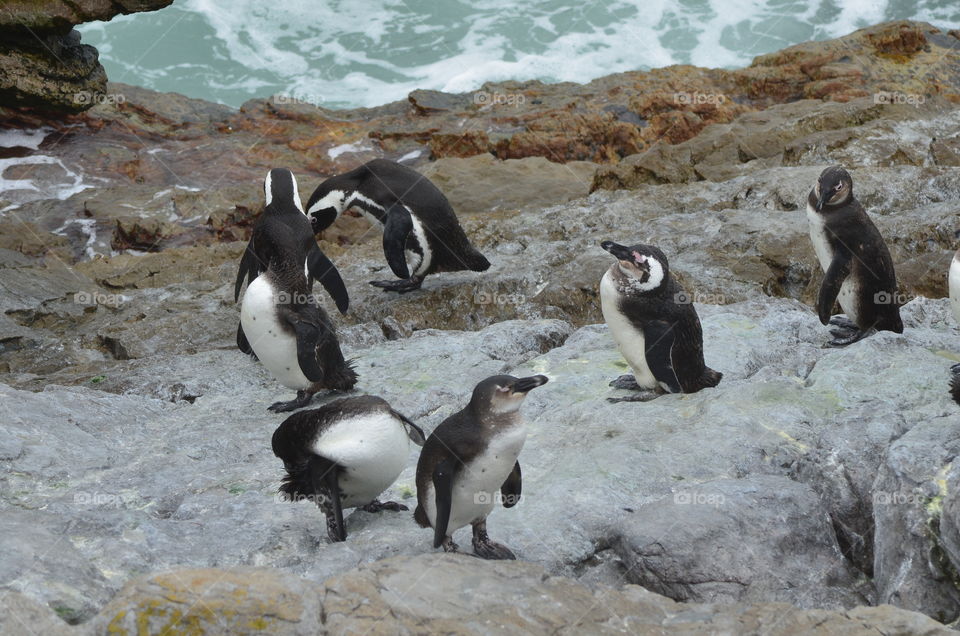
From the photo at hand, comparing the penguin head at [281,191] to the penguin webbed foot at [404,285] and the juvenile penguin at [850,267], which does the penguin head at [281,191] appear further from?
the juvenile penguin at [850,267]

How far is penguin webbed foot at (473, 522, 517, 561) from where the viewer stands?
4105mm

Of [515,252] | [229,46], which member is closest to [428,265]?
[515,252]

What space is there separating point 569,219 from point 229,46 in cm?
2767

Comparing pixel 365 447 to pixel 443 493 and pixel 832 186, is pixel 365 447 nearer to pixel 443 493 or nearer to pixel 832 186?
pixel 443 493

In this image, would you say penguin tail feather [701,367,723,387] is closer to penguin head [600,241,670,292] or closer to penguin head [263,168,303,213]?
penguin head [600,241,670,292]

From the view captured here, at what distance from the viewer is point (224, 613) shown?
2.86 m

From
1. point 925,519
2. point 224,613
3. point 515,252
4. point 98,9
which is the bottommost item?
point 515,252

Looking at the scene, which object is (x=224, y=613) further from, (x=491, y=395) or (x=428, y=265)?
(x=428, y=265)

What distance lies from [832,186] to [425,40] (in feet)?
97.5

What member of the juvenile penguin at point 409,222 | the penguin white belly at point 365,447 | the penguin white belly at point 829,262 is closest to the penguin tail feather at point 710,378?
the penguin white belly at point 829,262

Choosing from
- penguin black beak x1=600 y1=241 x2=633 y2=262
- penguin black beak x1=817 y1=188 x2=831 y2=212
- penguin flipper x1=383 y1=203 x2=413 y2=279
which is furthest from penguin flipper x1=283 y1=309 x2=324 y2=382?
penguin black beak x1=817 y1=188 x2=831 y2=212

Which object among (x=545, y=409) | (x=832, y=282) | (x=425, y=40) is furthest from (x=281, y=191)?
(x=425, y=40)

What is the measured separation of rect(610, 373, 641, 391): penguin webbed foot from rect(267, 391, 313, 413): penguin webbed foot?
2.18 metres

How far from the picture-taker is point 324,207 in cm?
972
